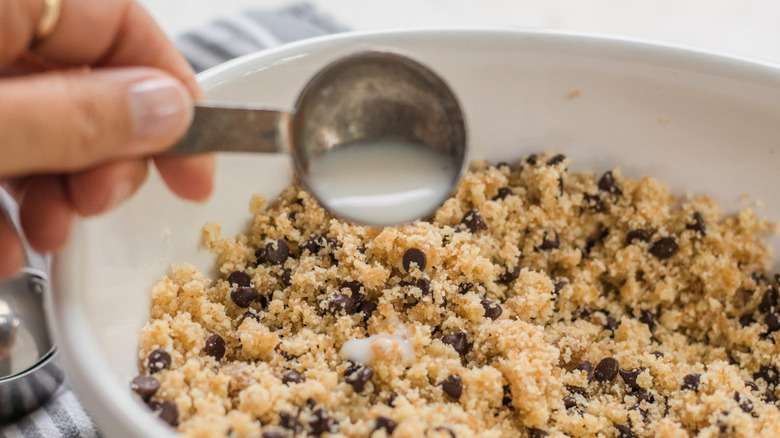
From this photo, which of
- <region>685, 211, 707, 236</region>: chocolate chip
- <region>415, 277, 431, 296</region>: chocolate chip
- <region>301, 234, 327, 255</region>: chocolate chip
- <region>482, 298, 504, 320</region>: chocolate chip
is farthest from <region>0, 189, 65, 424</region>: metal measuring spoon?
<region>685, 211, 707, 236</region>: chocolate chip

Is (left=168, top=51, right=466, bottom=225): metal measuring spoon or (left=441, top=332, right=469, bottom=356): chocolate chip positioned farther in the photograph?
(left=441, top=332, right=469, bottom=356): chocolate chip

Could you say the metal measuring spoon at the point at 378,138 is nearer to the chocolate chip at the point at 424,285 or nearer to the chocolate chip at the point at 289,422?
the chocolate chip at the point at 424,285

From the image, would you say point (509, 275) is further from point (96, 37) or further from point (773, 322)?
point (96, 37)

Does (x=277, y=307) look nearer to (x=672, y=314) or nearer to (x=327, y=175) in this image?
(x=327, y=175)

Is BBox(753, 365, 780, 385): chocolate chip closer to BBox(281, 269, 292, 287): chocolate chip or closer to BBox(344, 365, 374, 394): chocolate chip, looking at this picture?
BBox(344, 365, 374, 394): chocolate chip

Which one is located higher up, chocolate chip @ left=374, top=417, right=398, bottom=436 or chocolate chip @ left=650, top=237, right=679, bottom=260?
chocolate chip @ left=650, top=237, right=679, bottom=260

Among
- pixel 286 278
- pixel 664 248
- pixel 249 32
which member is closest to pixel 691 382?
pixel 664 248

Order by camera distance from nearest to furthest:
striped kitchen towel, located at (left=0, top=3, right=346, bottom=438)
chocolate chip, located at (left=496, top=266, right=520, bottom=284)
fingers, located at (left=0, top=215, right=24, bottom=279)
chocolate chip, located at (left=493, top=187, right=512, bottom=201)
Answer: fingers, located at (left=0, top=215, right=24, bottom=279), chocolate chip, located at (left=496, top=266, right=520, bottom=284), chocolate chip, located at (left=493, top=187, right=512, bottom=201), striped kitchen towel, located at (left=0, top=3, right=346, bottom=438)
